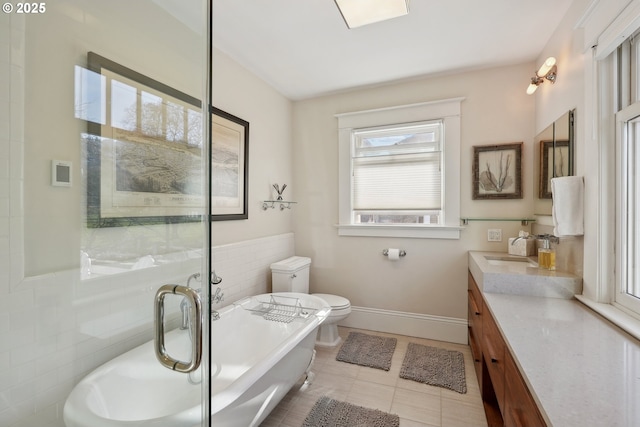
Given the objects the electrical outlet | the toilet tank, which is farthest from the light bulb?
the toilet tank

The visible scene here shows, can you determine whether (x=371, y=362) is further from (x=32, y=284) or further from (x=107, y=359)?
(x=32, y=284)

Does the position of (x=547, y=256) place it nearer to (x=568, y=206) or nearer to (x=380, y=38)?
(x=568, y=206)

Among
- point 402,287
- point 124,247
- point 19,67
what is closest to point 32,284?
point 124,247

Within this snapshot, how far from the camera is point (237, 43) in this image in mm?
2217

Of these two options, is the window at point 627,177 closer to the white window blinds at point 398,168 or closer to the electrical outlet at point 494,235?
the electrical outlet at point 494,235

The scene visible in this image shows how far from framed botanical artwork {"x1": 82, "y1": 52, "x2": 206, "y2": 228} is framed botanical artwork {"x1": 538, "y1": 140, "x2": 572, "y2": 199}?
89.9 inches

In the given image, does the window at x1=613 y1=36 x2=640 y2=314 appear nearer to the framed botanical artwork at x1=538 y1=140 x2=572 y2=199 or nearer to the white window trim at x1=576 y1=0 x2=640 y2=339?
the white window trim at x1=576 y1=0 x2=640 y2=339

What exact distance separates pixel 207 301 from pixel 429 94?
2.74m

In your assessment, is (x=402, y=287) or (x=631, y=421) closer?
(x=631, y=421)

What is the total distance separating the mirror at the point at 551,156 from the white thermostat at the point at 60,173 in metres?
2.70

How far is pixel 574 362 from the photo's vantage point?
94cm

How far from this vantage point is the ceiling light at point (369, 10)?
1659 millimetres

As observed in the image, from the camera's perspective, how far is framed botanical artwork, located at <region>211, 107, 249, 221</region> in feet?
7.26

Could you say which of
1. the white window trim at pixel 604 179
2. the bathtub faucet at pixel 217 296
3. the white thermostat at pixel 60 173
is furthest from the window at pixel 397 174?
the white thermostat at pixel 60 173
